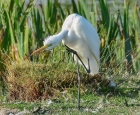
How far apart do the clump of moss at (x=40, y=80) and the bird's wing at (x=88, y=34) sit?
583 mm

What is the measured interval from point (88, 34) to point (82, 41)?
13cm

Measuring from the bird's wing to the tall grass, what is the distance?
3.35 ft

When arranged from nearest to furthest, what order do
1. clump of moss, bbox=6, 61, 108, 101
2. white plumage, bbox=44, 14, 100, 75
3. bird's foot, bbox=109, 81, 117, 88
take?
white plumage, bbox=44, 14, 100, 75 → clump of moss, bbox=6, 61, 108, 101 → bird's foot, bbox=109, 81, 117, 88

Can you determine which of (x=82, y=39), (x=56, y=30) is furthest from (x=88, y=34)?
(x=56, y=30)

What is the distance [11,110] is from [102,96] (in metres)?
1.50

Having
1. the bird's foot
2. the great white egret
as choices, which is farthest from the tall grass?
the great white egret

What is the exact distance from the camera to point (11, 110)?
5.81 m

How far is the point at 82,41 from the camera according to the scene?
6582mm

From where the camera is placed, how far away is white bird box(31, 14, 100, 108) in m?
6.48

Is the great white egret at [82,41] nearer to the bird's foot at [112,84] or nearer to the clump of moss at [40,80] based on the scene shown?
the clump of moss at [40,80]

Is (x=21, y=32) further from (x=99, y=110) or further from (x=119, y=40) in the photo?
(x=99, y=110)

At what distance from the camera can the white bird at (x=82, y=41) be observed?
6477mm

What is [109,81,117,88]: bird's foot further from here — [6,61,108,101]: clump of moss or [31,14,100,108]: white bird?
[31,14,100,108]: white bird

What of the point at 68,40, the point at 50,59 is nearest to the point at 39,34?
the point at 50,59
